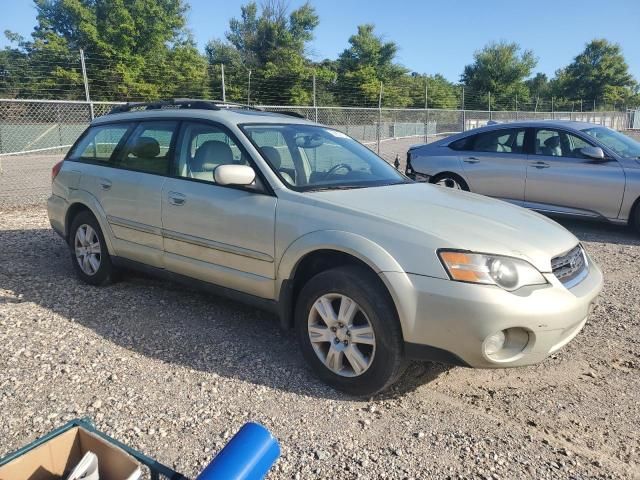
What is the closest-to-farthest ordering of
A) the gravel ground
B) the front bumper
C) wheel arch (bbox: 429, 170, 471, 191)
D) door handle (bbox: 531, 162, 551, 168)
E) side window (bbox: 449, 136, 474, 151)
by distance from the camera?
the gravel ground → the front bumper → door handle (bbox: 531, 162, 551, 168) → wheel arch (bbox: 429, 170, 471, 191) → side window (bbox: 449, 136, 474, 151)

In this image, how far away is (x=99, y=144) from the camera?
5.10 meters

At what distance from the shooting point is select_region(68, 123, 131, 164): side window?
4.89 meters

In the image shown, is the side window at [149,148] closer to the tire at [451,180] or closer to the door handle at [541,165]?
the tire at [451,180]

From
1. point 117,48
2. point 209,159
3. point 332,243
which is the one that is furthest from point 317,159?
point 117,48

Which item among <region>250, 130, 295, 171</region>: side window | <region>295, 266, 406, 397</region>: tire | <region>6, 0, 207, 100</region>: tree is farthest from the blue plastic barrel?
<region>6, 0, 207, 100</region>: tree

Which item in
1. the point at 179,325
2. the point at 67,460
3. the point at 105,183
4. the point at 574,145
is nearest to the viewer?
the point at 67,460

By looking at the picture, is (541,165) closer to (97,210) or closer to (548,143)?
(548,143)

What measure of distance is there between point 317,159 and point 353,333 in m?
1.56

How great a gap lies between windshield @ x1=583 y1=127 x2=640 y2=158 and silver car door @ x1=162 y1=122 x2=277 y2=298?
18.2ft

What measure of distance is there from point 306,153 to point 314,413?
78.5 inches

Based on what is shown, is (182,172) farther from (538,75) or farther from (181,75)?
(538,75)

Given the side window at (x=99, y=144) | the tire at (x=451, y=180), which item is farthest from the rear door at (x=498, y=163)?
the side window at (x=99, y=144)

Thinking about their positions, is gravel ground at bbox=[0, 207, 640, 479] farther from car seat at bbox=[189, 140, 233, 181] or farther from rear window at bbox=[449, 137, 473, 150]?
rear window at bbox=[449, 137, 473, 150]

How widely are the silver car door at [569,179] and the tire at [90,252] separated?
567 centimetres
